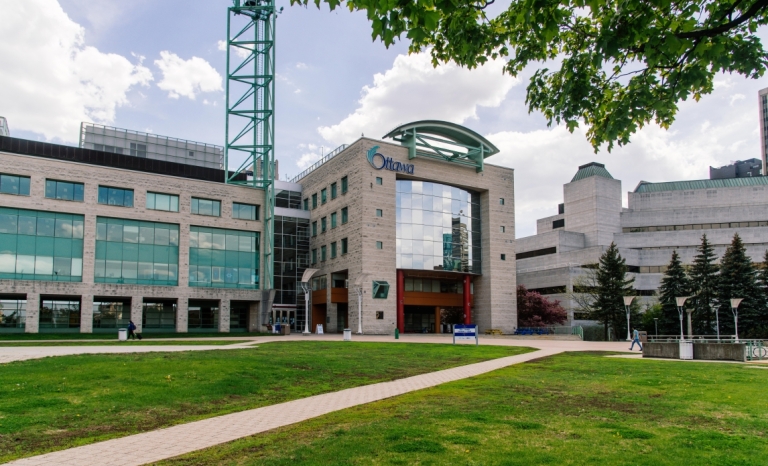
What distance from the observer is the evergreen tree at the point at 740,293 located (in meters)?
57.7

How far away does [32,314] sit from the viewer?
46.1 meters

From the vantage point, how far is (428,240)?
60.8 metres

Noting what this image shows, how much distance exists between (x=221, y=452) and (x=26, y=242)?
46826mm

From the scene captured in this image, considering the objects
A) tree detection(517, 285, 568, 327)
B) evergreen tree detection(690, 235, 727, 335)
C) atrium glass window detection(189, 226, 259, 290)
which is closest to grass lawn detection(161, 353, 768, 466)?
atrium glass window detection(189, 226, 259, 290)

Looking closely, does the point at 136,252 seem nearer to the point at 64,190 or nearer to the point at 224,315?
the point at 64,190

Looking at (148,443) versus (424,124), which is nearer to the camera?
(148,443)

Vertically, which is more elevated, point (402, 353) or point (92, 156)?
point (92, 156)

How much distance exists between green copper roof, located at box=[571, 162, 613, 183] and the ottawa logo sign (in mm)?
46292

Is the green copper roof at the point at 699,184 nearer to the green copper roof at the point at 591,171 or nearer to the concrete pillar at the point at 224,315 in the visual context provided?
the green copper roof at the point at 591,171

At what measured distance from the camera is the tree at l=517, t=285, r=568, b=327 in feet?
225

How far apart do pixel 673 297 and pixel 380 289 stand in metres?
31.5

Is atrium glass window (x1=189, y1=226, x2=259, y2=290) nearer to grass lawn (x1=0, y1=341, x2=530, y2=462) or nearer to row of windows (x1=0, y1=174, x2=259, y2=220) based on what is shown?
row of windows (x1=0, y1=174, x2=259, y2=220)

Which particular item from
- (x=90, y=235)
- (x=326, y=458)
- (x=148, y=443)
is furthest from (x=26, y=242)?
(x=326, y=458)

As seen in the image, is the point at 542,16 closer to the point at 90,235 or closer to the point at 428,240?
the point at 90,235
